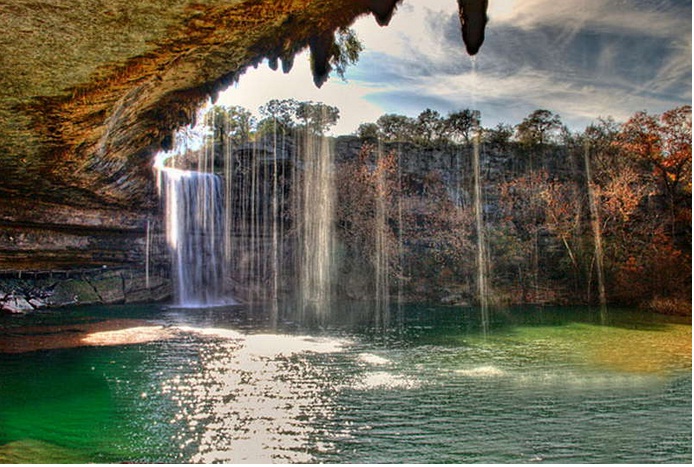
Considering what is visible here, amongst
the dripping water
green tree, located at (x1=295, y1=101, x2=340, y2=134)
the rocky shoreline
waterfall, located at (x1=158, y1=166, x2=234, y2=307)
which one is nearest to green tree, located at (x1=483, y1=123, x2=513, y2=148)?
the dripping water

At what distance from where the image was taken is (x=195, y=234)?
23.9 m

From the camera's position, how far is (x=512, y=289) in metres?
23.8

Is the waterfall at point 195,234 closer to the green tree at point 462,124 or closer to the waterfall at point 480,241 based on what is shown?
the waterfall at point 480,241

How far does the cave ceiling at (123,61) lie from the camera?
16.8 ft

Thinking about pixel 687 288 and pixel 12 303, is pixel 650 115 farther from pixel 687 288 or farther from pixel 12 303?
pixel 12 303

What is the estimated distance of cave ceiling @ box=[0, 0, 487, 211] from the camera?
5105mm

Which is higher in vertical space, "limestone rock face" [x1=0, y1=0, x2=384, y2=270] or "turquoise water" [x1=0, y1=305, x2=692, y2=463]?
"limestone rock face" [x1=0, y1=0, x2=384, y2=270]

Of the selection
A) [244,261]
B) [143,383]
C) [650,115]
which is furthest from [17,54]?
[650,115]

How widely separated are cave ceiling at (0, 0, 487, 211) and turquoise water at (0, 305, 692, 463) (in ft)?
14.3

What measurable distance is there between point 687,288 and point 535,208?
8.00m

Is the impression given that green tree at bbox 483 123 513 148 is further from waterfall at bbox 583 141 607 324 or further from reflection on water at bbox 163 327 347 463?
reflection on water at bbox 163 327 347 463

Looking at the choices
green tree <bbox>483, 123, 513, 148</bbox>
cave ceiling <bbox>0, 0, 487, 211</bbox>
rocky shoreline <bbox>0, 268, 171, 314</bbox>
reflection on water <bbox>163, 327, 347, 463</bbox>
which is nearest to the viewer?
cave ceiling <bbox>0, 0, 487, 211</bbox>

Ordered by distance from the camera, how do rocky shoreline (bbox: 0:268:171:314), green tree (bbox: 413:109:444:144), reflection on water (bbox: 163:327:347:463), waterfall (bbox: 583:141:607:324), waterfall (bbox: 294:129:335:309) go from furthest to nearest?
green tree (bbox: 413:109:444:144) → waterfall (bbox: 294:129:335:309) → waterfall (bbox: 583:141:607:324) → rocky shoreline (bbox: 0:268:171:314) → reflection on water (bbox: 163:327:347:463)

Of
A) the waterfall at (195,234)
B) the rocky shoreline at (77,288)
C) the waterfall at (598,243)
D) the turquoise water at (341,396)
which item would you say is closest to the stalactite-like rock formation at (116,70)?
the rocky shoreline at (77,288)
